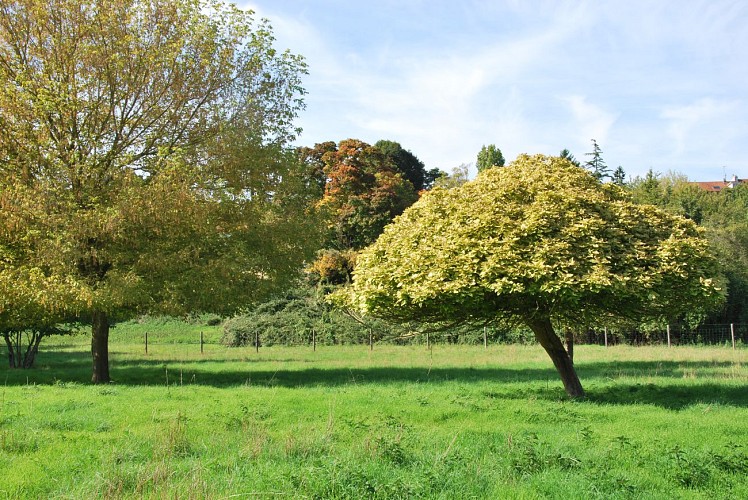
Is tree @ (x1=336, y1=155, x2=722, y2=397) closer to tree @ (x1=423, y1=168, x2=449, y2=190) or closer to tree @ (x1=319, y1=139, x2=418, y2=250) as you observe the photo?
tree @ (x1=319, y1=139, x2=418, y2=250)

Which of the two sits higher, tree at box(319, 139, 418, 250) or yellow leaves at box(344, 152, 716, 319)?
tree at box(319, 139, 418, 250)

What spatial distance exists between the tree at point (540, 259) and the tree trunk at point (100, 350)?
30.7 feet

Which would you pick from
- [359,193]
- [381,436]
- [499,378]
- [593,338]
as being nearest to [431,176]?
[359,193]

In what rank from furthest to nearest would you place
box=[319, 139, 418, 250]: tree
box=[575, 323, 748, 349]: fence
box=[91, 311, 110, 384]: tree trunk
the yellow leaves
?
1. box=[319, 139, 418, 250]: tree
2. box=[575, 323, 748, 349]: fence
3. box=[91, 311, 110, 384]: tree trunk
4. the yellow leaves

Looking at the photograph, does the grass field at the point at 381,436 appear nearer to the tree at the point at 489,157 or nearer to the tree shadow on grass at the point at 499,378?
the tree shadow on grass at the point at 499,378

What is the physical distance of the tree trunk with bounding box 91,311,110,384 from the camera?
61.1ft

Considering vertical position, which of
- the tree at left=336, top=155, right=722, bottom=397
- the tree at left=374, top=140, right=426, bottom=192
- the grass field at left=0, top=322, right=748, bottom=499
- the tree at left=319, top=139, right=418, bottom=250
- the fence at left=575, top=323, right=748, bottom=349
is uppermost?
the tree at left=374, top=140, right=426, bottom=192

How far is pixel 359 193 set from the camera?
4450 cm

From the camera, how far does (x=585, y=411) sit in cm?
1195

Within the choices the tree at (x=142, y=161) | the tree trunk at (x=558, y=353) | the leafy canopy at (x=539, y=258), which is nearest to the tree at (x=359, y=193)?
the tree at (x=142, y=161)

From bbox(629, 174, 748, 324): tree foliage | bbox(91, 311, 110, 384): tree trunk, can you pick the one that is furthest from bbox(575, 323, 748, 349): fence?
bbox(91, 311, 110, 384): tree trunk

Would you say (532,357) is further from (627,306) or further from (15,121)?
(15,121)

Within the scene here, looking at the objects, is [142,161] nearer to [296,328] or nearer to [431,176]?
[296,328]

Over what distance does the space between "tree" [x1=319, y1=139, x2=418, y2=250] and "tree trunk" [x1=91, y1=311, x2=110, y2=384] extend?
22761 millimetres
